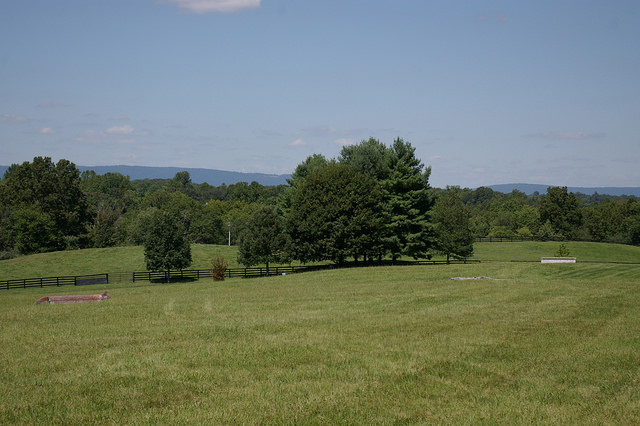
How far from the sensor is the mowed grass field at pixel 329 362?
10797mm

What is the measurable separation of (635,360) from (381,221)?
49.9 meters

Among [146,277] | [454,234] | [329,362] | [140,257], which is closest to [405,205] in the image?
[454,234]

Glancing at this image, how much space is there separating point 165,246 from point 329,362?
2113 inches

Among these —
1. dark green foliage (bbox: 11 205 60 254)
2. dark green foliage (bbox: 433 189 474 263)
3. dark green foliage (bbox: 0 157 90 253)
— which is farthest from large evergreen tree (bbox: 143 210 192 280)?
dark green foliage (bbox: 0 157 90 253)

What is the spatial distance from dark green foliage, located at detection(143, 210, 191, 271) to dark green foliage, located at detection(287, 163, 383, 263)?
44.4 feet

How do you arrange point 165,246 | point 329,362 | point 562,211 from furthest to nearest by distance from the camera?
point 562,211 → point 165,246 → point 329,362

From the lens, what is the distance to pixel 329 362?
1465 centimetres

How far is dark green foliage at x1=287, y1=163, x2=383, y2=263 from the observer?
6278 cm

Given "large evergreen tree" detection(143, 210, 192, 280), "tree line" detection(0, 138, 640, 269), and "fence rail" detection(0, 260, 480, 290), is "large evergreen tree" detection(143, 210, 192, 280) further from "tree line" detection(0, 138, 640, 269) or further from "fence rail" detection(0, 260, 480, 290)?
"fence rail" detection(0, 260, 480, 290)

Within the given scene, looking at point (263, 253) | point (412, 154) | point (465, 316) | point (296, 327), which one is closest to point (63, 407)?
point (296, 327)

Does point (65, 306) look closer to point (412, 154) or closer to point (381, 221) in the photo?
point (381, 221)

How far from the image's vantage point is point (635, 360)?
14.6m

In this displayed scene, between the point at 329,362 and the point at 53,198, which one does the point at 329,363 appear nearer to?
the point at 329,362

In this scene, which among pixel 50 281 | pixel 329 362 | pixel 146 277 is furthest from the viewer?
pixel 146 277
